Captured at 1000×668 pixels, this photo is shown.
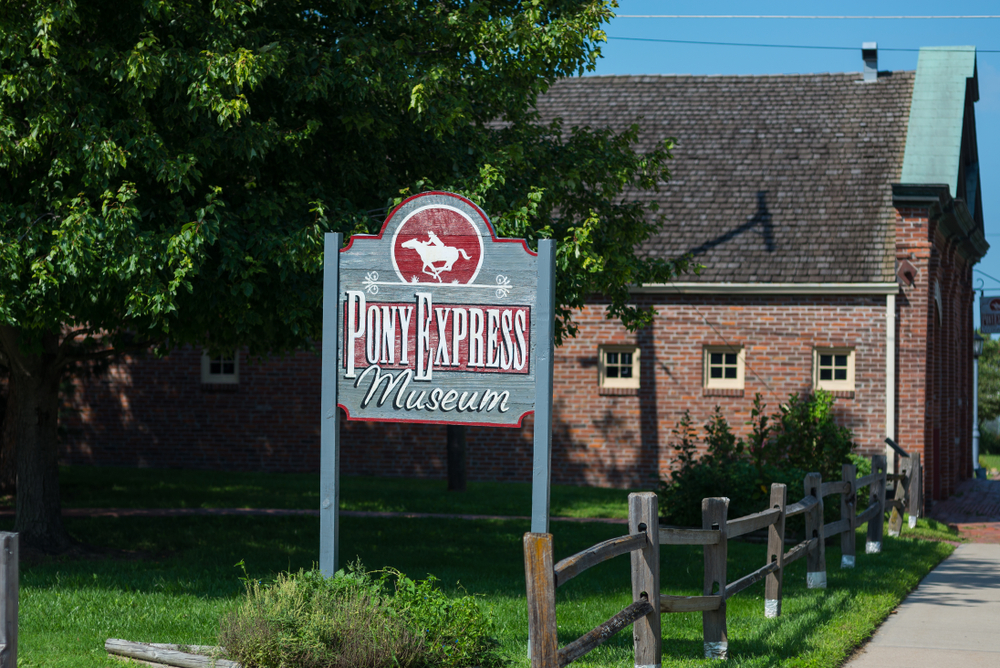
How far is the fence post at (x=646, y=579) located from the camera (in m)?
6.46

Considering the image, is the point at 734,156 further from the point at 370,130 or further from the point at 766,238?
the point at 370,130

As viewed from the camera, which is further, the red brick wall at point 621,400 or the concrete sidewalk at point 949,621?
the red brick wall at point 621,400

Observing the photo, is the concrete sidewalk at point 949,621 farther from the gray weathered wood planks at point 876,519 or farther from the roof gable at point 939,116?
the roof gable at point 939,116

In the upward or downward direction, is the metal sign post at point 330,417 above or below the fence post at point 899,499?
above

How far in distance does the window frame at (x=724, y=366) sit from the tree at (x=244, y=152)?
28.8 feet

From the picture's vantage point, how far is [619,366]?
20.2 metres

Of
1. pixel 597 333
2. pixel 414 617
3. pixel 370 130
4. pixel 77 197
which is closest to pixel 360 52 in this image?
pixel 370 130

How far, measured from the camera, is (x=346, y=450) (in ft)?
70.3

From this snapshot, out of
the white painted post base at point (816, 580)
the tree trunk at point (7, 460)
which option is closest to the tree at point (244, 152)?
the white painted post base at point (816, 580)

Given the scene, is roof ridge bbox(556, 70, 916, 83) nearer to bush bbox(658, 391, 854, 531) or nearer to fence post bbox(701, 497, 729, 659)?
bush bbox(658, 391, 854, 531)

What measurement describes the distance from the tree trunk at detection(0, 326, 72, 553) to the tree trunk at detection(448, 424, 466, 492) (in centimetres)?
802

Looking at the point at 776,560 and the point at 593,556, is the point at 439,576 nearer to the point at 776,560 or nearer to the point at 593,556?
the point at 776,560

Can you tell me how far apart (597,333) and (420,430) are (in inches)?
156

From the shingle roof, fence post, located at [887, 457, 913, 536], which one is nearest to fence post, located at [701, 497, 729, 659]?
fence post, located at [887, 457, 913, 536]
